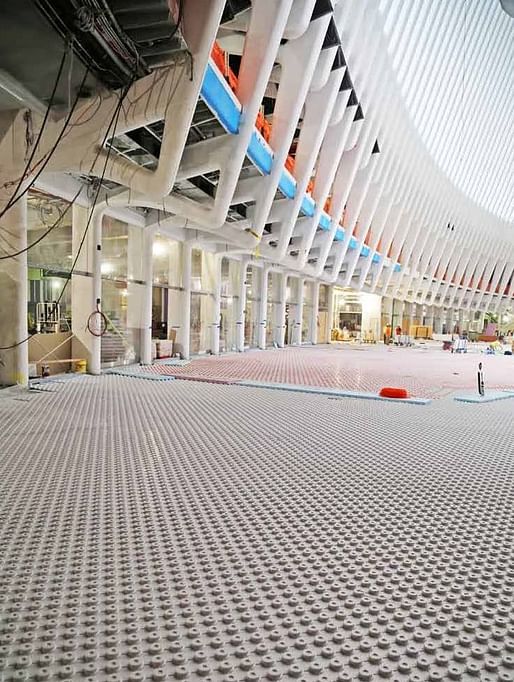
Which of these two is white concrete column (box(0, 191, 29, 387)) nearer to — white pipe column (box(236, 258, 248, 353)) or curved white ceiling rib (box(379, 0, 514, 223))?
white pipe column (box(236, 258, 248, 353))

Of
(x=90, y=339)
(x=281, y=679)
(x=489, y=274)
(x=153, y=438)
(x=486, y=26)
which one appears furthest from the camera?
(x=489, y=274)

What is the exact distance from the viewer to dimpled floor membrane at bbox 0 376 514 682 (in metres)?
1.76

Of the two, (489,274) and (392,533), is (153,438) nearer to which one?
(392,533)

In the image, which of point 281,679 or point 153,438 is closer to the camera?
point 281,679

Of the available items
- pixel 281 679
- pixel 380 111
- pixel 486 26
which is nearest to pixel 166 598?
pixel 281 679

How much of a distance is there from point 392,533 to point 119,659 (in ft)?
5.64

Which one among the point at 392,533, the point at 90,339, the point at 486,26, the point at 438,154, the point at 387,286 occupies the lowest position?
the point at 392,533

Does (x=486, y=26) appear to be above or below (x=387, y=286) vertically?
above

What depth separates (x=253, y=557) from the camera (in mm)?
2516

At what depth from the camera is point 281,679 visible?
1644 millimetres

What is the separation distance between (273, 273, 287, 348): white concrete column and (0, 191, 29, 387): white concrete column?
53.2 ft

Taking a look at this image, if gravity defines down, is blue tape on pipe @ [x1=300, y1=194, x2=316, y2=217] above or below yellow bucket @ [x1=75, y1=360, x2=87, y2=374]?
above

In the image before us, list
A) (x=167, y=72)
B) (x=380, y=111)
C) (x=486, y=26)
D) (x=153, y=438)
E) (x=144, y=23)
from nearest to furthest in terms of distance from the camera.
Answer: (x=153, y=438), (x=144, y=23), (x=167, y=72), (x=380, y=111), (x=486, y=26)

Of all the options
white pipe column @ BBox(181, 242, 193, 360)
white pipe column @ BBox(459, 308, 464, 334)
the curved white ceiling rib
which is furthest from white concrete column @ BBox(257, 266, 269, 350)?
white pipe column @ BBox(459, 308, 464, 334)
